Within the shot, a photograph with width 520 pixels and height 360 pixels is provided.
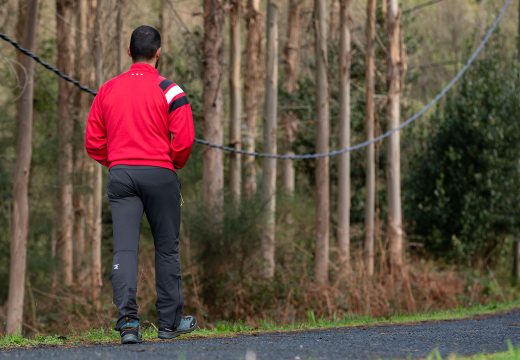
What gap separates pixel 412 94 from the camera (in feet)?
142

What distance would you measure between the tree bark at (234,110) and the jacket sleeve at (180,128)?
12.0 meters

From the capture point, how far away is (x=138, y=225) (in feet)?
28.3

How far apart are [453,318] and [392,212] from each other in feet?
37.1

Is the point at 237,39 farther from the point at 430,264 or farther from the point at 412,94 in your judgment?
the point at 412,94

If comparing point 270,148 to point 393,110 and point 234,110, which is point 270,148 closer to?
point 234,110

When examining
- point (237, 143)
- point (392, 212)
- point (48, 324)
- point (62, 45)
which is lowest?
point (48, 324)

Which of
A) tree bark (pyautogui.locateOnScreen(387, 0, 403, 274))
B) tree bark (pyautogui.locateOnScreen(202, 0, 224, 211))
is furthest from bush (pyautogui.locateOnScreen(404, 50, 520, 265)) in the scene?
tree bark (pyautogui.locateOnScreen(202, 0, 224, 211))

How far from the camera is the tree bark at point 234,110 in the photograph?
940 inches

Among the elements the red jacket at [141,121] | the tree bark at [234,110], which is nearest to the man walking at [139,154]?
the red jacket at [141,121]

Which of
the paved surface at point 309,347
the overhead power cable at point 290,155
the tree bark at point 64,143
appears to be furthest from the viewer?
the tree bark at point 64,143

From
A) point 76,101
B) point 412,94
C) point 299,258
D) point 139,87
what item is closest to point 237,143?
point 299,258

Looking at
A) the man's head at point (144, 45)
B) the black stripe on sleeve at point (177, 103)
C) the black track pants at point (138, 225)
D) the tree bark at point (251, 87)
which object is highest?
the tree bark at point (251, 87)

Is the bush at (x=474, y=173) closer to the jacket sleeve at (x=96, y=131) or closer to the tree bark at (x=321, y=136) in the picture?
the tree bark at (x=321, y=136)

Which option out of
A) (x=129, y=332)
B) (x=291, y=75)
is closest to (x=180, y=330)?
(x=129, y=332)
